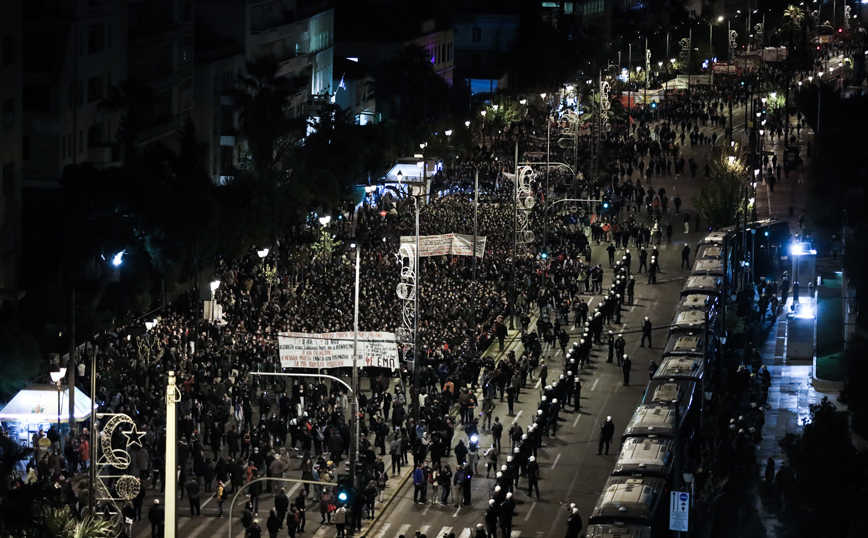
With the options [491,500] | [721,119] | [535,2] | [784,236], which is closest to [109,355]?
[491,500]

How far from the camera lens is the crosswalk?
4522 cm

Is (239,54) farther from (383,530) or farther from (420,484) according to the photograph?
(383,530)

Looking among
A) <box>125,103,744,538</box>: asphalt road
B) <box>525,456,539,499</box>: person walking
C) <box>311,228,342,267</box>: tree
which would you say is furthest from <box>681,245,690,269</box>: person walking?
<box>525,456,539,499</box>: person walking

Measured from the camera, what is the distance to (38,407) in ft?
156

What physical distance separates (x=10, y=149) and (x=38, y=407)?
56.4 ft

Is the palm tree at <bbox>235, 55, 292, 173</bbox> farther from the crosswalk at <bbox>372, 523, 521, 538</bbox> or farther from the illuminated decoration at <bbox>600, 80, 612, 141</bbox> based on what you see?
the crosswalk at <bbox>372, 523, 521, 538</bbox>

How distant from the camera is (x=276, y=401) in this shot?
55.8 m

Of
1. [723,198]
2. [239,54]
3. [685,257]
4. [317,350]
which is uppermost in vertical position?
[239,54]

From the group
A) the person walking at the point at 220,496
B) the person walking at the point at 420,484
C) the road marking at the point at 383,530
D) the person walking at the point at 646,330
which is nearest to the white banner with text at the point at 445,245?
the person walking at the point at 646,330

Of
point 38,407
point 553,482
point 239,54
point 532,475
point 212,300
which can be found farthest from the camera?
point 239,54

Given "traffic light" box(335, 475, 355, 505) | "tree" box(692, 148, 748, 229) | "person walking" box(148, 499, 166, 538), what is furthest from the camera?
"tree" box(692, 148, 748, 229)

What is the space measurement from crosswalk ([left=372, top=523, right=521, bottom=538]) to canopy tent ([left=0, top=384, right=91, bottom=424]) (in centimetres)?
860

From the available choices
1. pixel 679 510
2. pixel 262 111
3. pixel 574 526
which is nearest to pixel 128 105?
pixel 262 111

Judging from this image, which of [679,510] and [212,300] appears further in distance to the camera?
[212,300]
